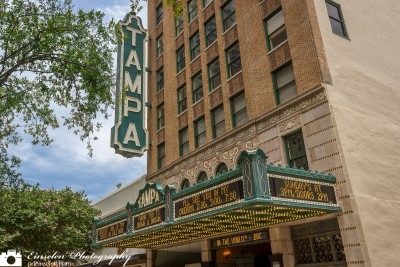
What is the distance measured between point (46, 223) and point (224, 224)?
18.6 m

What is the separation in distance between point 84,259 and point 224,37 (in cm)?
2388

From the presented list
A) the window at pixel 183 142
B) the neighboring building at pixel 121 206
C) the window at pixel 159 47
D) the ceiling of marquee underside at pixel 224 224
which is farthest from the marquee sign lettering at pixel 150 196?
the window at pixel 159 47

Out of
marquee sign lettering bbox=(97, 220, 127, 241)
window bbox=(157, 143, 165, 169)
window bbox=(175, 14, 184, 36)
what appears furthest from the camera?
window bbox=(175, 14, 184, 36)

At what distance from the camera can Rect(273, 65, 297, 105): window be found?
16688 millimetres

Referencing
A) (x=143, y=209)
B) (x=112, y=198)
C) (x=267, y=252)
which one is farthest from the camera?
(x=112, y=198)

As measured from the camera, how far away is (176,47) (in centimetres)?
2719

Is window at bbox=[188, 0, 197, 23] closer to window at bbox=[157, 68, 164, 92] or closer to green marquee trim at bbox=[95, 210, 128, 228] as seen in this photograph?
window at bbox=[157, 68, 164, 92]

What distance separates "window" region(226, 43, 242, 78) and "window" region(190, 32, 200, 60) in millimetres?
3878

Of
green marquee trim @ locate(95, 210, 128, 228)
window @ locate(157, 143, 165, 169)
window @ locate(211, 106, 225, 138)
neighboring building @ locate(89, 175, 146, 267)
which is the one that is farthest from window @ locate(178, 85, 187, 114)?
green marquee trim @ locate(95, 210, 128, 228)

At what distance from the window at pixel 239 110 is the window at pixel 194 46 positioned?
6.14 metres

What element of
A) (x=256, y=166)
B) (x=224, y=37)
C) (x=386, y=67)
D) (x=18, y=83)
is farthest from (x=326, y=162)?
(x=18, y=83)

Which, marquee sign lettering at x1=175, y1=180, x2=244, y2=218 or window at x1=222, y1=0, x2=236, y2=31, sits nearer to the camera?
marquee sign lettering at x1=175, y1=180, x2=244, y2=218

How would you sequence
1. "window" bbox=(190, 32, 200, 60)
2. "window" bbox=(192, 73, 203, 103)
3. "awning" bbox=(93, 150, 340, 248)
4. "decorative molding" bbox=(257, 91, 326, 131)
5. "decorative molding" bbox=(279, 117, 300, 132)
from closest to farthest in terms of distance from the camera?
1. "awning" bbox=(93, 150, 340, 248)
2. "decorative molding" bbox=(257, 91, 326, 131)
3. "decorative molding" bbox=(279, 117, 300, 132)
4. "window" bbox=(192, 73, 203, 103)
5. "window" bbox=(190, 32, 200, 60)

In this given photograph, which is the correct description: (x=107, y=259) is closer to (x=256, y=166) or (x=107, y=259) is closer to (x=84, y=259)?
(x=84, y=259)
